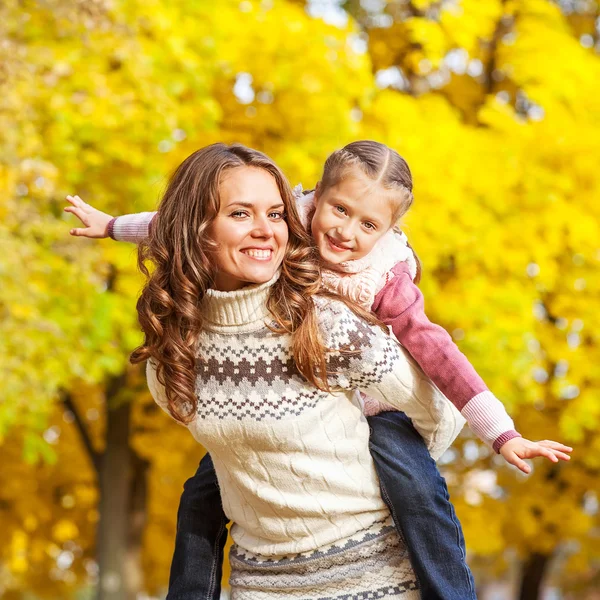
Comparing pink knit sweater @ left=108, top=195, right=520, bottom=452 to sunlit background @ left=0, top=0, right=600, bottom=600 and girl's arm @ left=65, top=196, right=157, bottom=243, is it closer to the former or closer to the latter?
girl's arm @ left=65, top=196, right=157, bottom=243

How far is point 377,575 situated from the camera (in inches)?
110

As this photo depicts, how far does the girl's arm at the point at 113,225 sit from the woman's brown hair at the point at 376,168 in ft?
1.78

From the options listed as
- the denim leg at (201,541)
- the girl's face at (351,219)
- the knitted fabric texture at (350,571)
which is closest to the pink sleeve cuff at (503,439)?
the knitted fabric texture at (350,571)

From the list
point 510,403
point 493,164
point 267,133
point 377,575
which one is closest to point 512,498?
point 510,403

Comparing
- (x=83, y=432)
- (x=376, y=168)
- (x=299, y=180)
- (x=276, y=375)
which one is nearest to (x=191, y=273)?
(x=276, y=375)

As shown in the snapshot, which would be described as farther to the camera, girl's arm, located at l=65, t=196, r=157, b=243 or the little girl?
girl's arm, located at l=65, t=196, r=157, b=243

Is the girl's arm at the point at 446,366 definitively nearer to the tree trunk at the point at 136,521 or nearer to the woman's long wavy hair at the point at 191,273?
the woman's long wavy hair at the point at 191,273

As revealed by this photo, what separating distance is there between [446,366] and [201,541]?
93 cm

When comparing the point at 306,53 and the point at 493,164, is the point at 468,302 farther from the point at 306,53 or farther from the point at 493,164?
the point at 306,53

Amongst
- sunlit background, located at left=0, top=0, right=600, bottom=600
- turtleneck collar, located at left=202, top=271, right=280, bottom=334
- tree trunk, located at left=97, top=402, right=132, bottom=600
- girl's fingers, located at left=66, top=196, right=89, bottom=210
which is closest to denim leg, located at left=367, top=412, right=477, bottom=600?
turtleneck collar, located at left=202, top=271, right=280, bottom=334

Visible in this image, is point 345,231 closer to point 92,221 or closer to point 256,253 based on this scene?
point 256,253

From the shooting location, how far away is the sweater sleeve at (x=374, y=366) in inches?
106

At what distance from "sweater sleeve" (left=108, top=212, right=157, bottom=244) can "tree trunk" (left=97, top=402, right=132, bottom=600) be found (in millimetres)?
8929

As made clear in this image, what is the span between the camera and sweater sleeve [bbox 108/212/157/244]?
3.15 m
